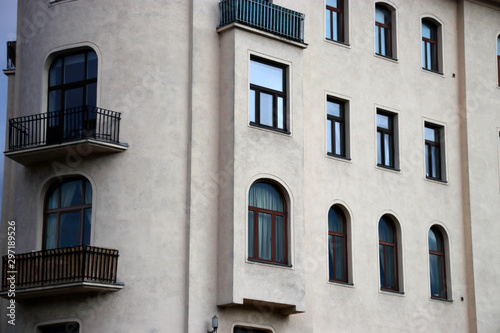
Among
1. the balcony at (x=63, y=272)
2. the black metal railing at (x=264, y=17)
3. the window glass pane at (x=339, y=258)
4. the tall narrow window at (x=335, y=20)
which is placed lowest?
the balcony at (x=63, y=272)

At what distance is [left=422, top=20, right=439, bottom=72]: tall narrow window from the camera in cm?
3541

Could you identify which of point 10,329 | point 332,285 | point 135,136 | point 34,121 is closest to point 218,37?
point 135,136

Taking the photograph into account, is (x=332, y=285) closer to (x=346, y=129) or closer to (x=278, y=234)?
(x=278, y=234)

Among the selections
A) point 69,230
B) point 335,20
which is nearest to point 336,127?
point 335,20

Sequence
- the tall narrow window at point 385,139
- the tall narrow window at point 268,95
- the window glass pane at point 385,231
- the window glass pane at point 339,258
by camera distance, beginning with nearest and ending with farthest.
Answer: the tall narrow window at point 268,95, the window glass pane at point 339,258, the window glass pane at point 385,231, the tall narrow window at point 385,139

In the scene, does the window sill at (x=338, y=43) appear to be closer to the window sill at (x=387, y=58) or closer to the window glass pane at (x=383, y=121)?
the window sill at (x=387, y=58)

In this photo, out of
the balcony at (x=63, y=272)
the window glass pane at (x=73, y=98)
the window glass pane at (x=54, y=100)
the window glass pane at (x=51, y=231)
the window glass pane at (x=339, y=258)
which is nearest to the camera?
the balcony at (x=63, y=272)

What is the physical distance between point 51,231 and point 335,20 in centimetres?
1107

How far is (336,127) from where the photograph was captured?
3228cm

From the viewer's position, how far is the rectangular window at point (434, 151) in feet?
114

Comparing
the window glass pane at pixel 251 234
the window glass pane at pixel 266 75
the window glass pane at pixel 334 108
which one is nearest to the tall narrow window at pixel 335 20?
the window glass pane at pixel 334 108

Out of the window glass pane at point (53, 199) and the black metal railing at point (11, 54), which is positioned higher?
the black metal railing at point (11, 54)

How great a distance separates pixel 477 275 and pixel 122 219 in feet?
41.1

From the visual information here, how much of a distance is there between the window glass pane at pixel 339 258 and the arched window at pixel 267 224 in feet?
8.54
